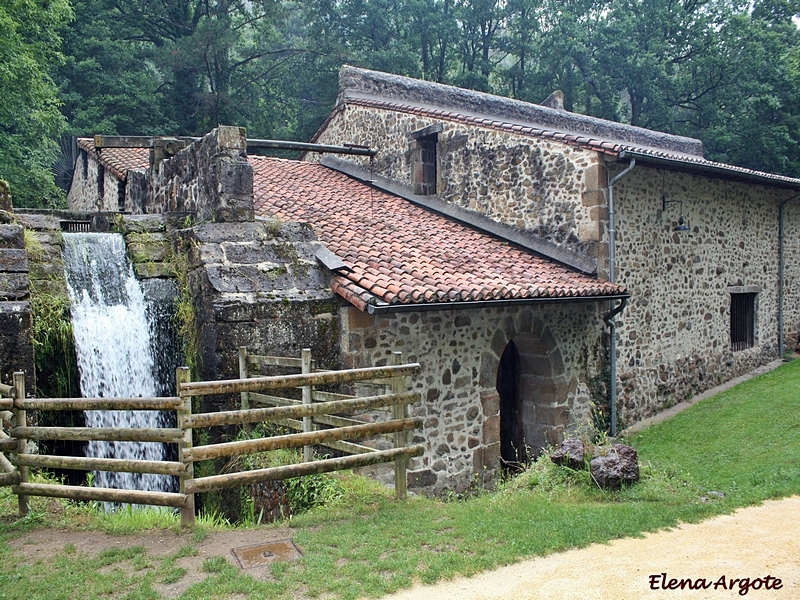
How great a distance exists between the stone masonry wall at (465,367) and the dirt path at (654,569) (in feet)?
12.4

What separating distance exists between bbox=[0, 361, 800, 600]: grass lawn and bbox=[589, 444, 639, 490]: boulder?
10 cm

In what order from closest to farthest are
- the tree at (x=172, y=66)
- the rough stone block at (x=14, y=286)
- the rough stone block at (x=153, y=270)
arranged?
the rough stone block at (x=14, y=286)
the rough stone block at (x=153, y=270)
the tree at (x=172, y=66)

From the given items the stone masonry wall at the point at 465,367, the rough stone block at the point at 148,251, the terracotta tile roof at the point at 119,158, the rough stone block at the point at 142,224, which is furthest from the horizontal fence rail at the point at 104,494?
the terracotta tile roof at the point at 119,158

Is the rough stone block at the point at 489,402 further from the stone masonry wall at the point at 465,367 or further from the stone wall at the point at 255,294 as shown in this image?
the stone wall at the point at 255,294

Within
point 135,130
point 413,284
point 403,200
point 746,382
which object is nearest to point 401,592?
point 413,284

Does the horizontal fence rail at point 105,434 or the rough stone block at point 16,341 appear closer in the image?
the horizontal fence rail at point 105,434

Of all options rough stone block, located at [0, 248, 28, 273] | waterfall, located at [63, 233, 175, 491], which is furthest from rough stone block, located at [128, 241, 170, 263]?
rough stone block, located at [0, 248, 28, 273]

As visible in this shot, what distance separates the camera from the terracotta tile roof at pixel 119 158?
14312mm

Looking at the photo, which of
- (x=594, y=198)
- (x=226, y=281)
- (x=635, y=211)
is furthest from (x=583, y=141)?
(x=226, y=281)

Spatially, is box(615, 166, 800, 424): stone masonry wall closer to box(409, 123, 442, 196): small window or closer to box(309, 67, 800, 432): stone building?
box(309, 67, 800, 432): stone building

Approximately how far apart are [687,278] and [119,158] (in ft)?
41.1

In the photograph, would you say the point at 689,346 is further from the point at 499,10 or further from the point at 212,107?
the point at 499,10

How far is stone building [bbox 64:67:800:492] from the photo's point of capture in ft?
26.2

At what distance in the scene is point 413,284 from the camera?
316 inches
